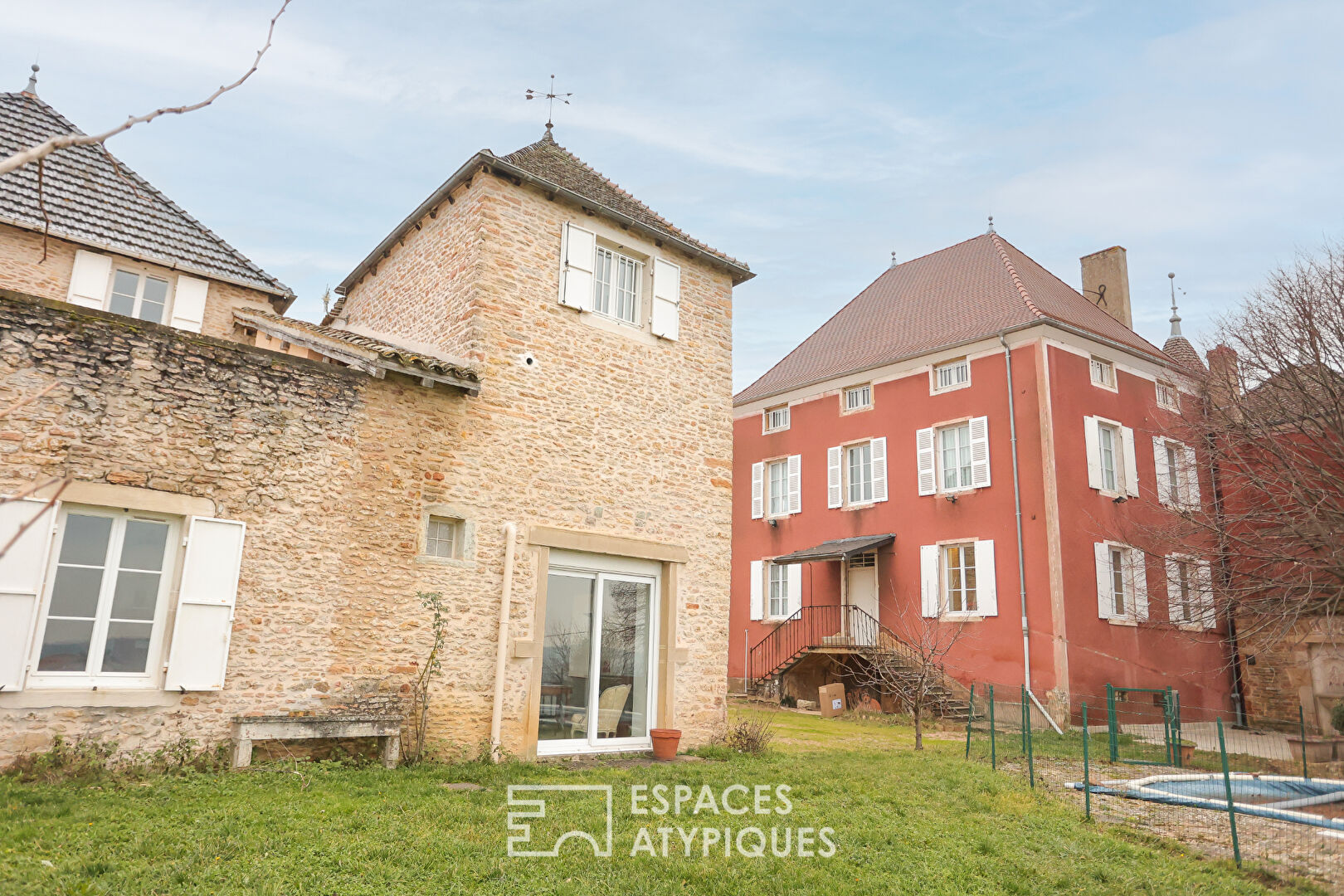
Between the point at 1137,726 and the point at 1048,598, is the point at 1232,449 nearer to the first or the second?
the point at 1048,598

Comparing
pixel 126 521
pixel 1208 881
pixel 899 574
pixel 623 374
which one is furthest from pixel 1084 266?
pixel 126 521

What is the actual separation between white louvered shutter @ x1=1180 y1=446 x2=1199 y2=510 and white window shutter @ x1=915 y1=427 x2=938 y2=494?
513cm

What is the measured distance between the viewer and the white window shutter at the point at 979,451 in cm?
1570

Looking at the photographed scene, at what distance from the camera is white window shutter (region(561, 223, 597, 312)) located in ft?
31.3

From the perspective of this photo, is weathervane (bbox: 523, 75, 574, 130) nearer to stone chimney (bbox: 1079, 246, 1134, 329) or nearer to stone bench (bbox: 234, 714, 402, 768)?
stone bench (bbox: 234, 714, 402, 768)

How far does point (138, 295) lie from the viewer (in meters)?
9.71

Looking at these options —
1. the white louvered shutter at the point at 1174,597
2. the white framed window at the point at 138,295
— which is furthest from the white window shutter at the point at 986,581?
the white framed window at the point at 138,295

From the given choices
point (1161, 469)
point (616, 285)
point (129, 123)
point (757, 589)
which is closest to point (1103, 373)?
point (1161, 469)

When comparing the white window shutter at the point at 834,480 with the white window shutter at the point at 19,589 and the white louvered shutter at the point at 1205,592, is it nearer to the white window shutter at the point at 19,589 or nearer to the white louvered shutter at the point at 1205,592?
the white louvered shutter at the point at 1205,592

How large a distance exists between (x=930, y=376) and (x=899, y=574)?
13.5ft

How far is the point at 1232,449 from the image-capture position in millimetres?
13977

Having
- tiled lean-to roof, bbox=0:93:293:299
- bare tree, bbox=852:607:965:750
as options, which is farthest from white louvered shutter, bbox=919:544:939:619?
tiled lean-to roof, bbox=0:93:293:299

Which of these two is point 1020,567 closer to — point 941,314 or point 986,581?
point 986,581

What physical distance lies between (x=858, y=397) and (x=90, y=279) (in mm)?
14080
